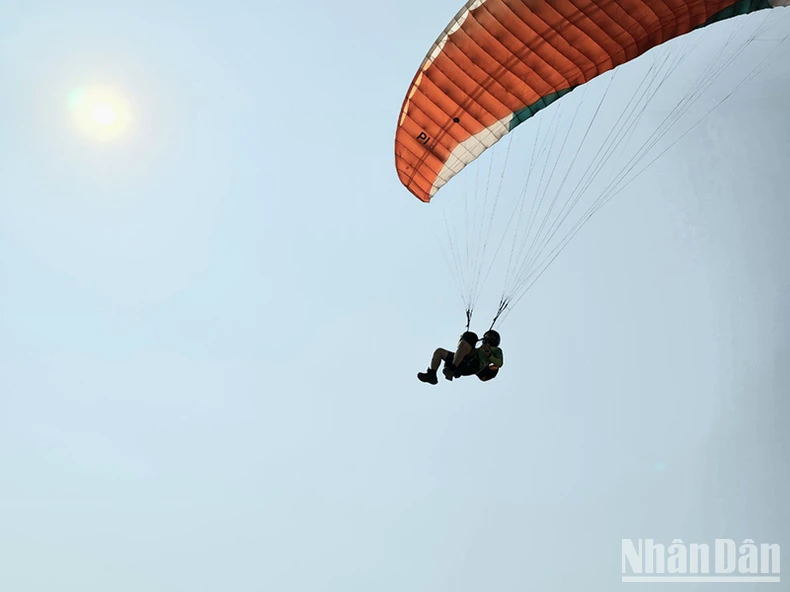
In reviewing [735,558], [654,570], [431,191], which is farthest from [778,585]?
[431,191]

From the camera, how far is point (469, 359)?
45.3 feet

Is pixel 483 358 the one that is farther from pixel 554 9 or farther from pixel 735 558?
pixel 735 558

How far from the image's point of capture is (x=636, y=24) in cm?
1327

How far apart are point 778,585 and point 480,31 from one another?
Result: 100898 mm

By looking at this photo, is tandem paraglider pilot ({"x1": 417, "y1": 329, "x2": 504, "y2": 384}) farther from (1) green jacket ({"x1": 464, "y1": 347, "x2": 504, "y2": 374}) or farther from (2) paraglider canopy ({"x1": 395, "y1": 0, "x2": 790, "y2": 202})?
(2) paraglider canopy ({"x1": 395, "y1": 0, "x2": 790, "y2": 202})

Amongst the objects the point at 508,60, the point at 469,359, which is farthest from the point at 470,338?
the point at 508,60

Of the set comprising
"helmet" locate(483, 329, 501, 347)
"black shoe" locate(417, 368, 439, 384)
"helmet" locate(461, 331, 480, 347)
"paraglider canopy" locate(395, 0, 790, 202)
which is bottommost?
"black shoe" locate(417, 368, 439, 384)

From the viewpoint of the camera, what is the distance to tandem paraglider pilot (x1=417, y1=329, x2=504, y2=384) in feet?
44.9

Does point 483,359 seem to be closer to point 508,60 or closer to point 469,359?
point 469,359

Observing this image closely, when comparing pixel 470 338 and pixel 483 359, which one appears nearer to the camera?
pixel 470 338

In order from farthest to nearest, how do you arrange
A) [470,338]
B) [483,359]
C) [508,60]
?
[508,60], [483,359], [470,338]

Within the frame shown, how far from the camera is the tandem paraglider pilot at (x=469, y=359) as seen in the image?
1370cm

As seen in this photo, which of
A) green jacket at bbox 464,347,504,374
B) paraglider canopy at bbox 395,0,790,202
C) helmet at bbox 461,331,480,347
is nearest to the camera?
paraglider canopy at bbox 395,0,790,202

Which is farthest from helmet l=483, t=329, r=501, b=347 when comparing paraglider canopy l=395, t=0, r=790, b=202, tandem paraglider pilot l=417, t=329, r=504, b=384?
paraglider canopy l=395, t=0, r=790, b=202
